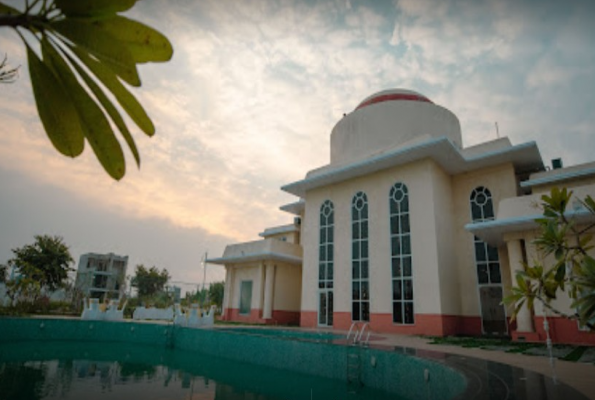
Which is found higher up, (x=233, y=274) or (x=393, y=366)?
(x=233, y=274)

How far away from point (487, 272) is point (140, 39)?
14717 millimetres

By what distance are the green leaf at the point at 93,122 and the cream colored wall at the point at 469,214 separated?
574 inches

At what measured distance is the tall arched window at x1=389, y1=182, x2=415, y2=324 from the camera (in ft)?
42.7

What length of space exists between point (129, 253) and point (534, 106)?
5152 cm

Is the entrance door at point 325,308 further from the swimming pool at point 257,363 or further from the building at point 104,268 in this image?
the building at point 104,268

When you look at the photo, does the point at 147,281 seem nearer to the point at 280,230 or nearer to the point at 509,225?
the point at 280,230

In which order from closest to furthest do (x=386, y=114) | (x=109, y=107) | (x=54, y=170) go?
(x=109, y=107)
(x=54, y=170)
(x=386, y=114)

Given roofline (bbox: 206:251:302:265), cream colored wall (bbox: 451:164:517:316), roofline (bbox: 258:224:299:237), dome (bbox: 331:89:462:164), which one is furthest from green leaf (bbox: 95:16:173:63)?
roofline (bbox: 258:224:299:237)

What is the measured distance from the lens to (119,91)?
94 centimetres

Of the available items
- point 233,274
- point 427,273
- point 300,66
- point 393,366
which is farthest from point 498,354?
point 233,274

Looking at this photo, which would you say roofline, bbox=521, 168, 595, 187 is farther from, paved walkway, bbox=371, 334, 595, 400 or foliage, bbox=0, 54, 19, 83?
foliage, bbox=0, 54, 19, 83

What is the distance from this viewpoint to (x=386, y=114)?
16.4 m

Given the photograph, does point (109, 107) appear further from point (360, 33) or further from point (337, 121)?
point (337, 121)

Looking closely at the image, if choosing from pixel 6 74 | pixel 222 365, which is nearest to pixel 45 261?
pixel 222 365
